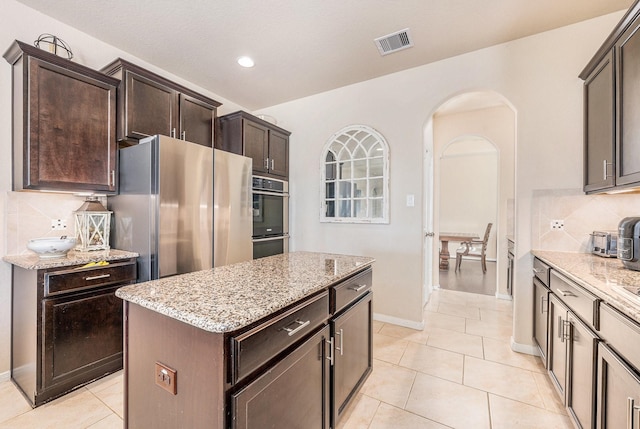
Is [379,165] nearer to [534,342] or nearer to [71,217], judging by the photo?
[534,342]

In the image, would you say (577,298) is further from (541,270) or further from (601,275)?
(541,270)

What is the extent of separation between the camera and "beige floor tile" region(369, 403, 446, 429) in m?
1.61

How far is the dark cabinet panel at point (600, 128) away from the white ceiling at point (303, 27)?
61cm

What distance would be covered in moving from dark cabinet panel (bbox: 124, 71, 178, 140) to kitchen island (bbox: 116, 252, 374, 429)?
5.49ft

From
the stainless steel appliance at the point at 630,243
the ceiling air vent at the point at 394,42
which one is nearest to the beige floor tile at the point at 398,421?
the stainless steel appliance at the point at 630,243

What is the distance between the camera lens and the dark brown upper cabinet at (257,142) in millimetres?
3189

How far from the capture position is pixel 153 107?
2.49 meters

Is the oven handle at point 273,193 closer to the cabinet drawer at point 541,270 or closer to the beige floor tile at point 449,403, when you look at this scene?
the beige floor tile at point 449,403

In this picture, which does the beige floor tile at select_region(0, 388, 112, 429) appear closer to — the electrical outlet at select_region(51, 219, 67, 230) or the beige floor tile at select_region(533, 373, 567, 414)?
the electrical outlet at select_region(51, 219, 67, 230)

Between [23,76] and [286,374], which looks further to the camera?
[23,76]

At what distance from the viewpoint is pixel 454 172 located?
7.64m

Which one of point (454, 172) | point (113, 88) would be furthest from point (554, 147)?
point (454, 172)

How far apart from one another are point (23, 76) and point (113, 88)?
1.74 ft

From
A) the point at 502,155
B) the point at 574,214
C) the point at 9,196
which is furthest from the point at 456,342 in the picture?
the point at 9,196
